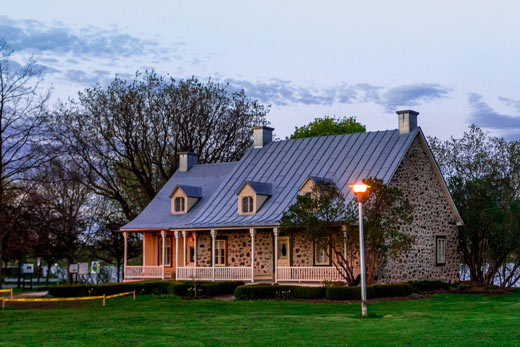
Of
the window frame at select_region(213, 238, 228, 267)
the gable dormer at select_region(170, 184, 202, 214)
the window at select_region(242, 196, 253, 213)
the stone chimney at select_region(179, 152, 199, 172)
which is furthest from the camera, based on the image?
the stone chimney at select_region(179, 152, 199, 172)

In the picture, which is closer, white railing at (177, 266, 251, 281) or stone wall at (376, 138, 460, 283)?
stone wall at (376, 138, 460, 283)

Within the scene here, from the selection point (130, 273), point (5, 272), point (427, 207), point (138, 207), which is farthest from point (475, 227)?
point (5, 272)

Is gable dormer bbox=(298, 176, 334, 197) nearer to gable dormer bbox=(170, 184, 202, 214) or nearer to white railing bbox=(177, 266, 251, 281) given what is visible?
white railing bbox=(177, 266, 251, 281)

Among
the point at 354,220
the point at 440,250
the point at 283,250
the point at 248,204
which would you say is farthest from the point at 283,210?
the point at 440,250

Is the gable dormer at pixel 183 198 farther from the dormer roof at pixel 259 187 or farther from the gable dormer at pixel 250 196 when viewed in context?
the gable dormer at pixel 250 196

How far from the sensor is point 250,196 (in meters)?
33.7

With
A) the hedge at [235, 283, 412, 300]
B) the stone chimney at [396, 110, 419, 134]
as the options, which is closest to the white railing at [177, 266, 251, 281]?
the hedge at [235, 283, 412, 300]

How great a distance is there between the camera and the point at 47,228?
4119 centimetres

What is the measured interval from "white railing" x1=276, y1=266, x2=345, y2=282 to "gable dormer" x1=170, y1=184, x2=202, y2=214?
7.61 m

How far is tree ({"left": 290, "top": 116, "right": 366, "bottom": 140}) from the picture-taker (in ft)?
172

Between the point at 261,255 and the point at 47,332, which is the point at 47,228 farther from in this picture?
the point at 47,332

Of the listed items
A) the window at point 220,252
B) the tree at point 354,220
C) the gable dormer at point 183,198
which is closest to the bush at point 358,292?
the tree at point 354,220

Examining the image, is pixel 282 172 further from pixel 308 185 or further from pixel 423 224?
pixel 423 224

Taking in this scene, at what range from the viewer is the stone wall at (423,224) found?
31953 mm
